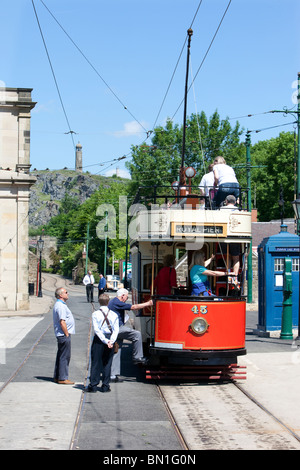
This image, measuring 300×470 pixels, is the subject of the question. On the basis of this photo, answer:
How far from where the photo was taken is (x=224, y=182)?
13.6 metres

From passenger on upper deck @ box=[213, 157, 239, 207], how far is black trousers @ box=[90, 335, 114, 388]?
3.66 m

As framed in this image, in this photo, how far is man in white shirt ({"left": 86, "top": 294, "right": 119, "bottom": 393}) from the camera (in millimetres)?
11672

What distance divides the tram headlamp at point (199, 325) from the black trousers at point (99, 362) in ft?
4.74

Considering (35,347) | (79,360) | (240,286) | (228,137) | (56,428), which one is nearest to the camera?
(56,428)

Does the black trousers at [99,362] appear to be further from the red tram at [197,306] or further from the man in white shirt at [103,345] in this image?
the red tram at [197,306]

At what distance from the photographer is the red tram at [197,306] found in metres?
12.2

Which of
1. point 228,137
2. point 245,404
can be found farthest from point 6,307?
point 228,137

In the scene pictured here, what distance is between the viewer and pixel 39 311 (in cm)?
3092

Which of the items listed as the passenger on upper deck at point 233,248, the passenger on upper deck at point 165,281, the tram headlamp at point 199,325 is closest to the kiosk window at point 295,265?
the passenger on upper deck at point 233,248

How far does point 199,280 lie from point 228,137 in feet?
197

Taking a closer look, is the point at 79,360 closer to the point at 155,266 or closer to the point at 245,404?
the point at 155,266

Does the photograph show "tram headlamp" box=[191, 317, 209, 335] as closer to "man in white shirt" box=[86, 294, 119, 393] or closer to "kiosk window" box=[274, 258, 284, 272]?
"man in white shirt" box=[86, 294, 119, 393]

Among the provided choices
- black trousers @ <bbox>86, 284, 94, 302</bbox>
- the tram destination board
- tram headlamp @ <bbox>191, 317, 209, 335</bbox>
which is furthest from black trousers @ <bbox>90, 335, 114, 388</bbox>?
black trousers @ <bbox>86, 284, 94, 302</bbox>

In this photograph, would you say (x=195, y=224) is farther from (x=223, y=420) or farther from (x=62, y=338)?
(x=223, y=420)
